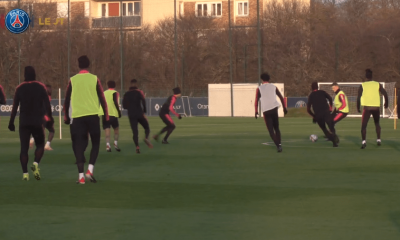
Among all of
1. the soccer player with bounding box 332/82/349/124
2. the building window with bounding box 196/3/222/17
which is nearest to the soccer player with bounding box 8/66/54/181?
the soccer player with bounding box 332/82/349/124

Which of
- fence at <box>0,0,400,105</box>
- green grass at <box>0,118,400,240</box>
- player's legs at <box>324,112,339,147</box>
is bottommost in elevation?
green grass at <box>0,118,400,240</box>

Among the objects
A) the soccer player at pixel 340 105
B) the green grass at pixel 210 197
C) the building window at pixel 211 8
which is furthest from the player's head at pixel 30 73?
the building window at pixel 211 8

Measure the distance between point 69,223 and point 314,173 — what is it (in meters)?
6.67

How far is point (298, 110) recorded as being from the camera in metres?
54.3

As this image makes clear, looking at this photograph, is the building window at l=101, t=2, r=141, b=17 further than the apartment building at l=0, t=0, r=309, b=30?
Yes

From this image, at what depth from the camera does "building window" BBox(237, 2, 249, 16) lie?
95188 millimetres

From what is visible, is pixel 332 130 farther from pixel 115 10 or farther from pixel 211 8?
pixel 115 10

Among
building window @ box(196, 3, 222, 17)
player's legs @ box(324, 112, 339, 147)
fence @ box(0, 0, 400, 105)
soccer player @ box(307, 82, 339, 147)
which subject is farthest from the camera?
building window @ box(196, 3, 222, 17)

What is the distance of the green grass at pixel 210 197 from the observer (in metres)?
9.16

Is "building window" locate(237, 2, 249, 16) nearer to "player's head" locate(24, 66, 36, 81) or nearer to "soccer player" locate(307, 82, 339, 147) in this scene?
"soccer player" locate(307, 82, 339, 147)

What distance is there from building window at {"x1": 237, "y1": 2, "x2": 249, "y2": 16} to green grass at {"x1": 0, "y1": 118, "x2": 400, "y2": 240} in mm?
75634

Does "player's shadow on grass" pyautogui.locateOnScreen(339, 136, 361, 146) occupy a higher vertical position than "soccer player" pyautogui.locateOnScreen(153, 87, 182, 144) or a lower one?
lower

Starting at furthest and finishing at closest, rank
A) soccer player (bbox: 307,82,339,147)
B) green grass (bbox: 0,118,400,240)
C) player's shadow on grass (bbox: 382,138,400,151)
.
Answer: soccer player (bbox: 307,82,339,147) → player's shadow on grass (bbox: 382,138,400,151) → green grass (bbox: 0,118,400,240)

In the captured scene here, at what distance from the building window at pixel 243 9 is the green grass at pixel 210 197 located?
2978 inches
